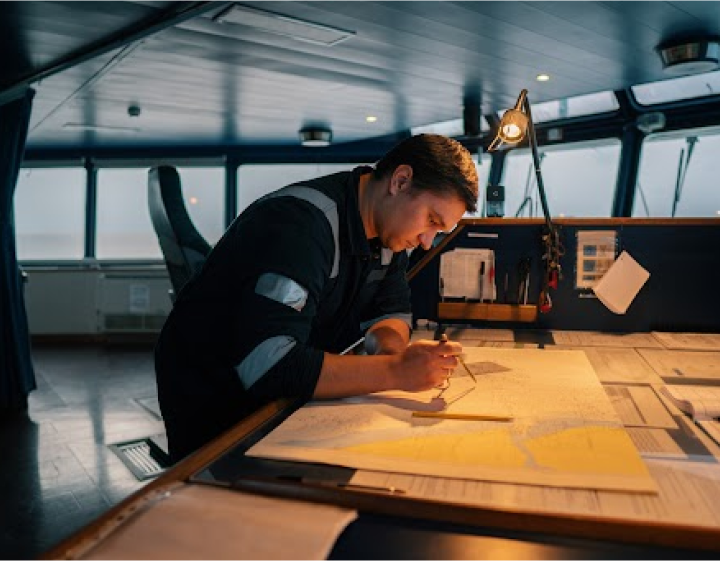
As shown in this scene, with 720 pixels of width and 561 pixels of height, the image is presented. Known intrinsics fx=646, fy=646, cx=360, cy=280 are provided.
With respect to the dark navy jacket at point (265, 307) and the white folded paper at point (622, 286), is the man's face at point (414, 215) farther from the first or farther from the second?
the white folded paper at point (622, 286)

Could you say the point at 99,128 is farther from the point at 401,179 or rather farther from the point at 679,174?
the point at 401,179

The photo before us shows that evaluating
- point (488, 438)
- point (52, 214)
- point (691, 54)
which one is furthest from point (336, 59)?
point (52, 214)

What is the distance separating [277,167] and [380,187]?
21.7ft

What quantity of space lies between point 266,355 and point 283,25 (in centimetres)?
281

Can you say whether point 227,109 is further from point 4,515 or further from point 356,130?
point 4,515

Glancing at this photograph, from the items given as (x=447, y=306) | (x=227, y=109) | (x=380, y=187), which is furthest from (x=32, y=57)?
(x=380, y=187)

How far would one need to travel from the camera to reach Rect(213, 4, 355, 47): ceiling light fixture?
3267 mm

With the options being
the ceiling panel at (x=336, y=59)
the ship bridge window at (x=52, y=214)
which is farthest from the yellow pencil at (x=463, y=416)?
the ship bridge window at (x=52, y=214)

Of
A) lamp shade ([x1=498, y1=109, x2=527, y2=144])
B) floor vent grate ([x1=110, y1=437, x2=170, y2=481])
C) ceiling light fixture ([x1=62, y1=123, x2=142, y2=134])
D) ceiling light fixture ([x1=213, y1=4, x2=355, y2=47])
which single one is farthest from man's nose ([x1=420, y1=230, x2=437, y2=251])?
ceiling light fixture ([x1=62, y1=123, x2=142, y2=134])

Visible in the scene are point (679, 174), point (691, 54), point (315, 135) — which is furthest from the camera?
point (315, 135)

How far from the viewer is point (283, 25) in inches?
136

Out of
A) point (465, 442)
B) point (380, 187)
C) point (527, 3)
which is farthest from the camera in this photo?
point (527, 3)

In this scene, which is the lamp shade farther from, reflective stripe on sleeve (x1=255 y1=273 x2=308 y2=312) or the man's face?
reflective stripe on sleeve (x1=255 y1=273 x2=308 y2=312)

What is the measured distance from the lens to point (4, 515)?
264 cm
